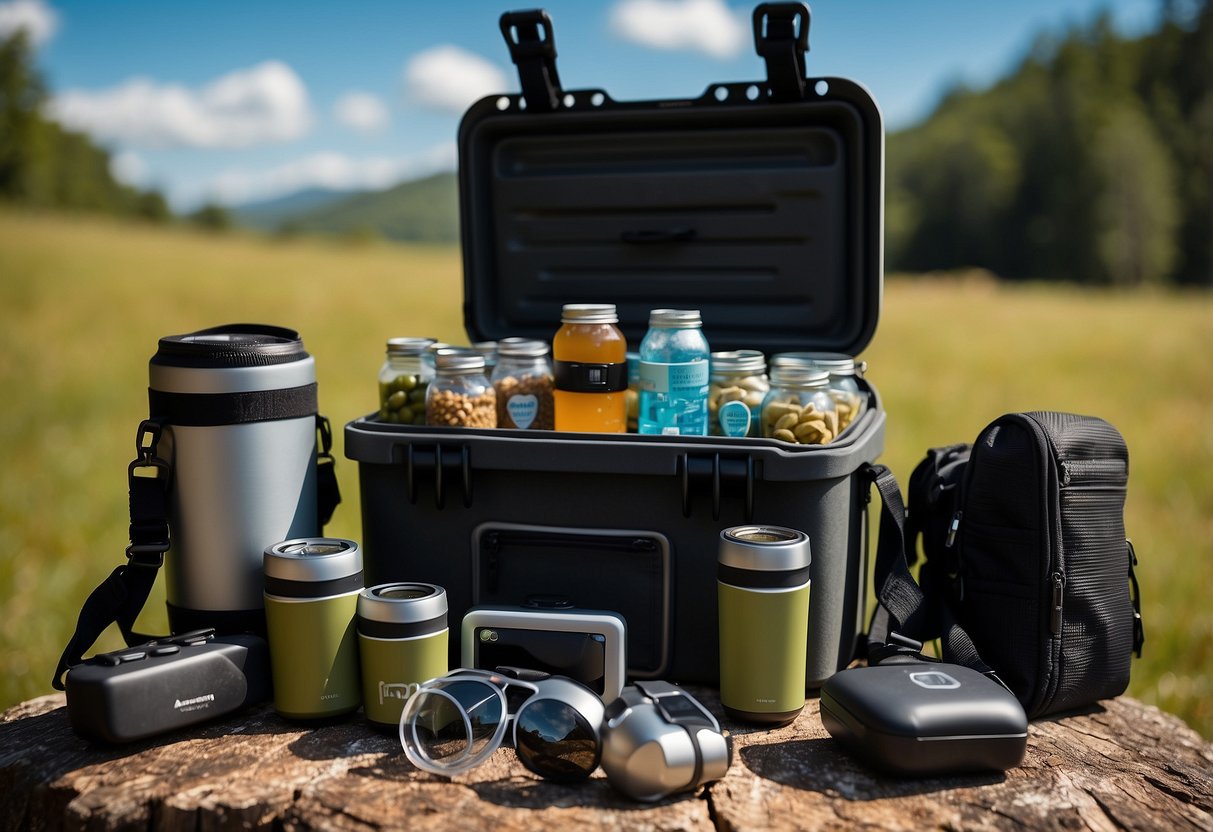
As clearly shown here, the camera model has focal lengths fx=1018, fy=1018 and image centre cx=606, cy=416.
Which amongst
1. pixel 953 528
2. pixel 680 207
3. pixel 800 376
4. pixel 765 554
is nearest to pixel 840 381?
pixel 800 376

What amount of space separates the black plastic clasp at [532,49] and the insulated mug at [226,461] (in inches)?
47.4

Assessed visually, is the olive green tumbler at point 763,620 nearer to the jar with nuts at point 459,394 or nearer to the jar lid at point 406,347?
the jar with nuts at point 459,394

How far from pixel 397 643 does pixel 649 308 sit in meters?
1.59

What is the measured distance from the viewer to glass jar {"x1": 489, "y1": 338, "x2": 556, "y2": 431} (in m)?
2.68

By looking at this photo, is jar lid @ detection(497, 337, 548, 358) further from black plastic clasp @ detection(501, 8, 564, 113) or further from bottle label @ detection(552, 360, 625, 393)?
black plastic clasp @ detection(501, 8, 564, 113)

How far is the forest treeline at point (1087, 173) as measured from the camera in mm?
42094

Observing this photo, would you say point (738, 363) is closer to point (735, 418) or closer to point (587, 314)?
point (735, 418)

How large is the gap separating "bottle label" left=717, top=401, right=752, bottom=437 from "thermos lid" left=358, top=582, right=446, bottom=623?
0.84 meters

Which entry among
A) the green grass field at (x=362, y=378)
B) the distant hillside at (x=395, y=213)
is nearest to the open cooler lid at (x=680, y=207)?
the green grass field at (x=362, y=378)

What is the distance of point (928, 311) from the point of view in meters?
17.0

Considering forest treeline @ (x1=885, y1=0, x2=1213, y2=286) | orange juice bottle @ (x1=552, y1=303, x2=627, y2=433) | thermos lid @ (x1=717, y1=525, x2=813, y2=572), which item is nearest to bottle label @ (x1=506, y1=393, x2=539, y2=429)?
orange juice bottle @ (x1=552, y1=303, x2=627, y2=433)

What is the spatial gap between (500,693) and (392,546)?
2.27 feet

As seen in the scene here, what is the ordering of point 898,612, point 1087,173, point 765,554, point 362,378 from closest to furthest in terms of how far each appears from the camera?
point 765,554 < point 898,612 < point 362,378 < point 1087,173

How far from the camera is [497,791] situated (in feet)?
6.59
